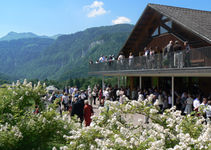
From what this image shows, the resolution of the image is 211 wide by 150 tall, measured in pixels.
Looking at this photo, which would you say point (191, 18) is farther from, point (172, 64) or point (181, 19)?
point (172, 64)

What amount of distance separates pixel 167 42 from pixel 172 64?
674 cm

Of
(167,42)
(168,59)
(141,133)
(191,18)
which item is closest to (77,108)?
(141,133)

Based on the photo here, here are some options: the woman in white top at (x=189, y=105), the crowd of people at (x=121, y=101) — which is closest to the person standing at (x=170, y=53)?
the crowd of people at (x=121, y=101)

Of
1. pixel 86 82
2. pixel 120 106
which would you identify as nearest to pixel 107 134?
pixel 120 106

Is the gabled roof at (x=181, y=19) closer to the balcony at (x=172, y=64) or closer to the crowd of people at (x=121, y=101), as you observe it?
the balcony at (x=172, y=64)

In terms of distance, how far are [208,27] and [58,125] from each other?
14.6 m

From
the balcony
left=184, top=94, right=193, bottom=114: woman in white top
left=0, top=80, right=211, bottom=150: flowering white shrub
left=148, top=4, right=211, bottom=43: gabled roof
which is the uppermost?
left=148, top=4, right=211, bottom=43: gabled roof

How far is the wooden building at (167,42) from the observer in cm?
1409

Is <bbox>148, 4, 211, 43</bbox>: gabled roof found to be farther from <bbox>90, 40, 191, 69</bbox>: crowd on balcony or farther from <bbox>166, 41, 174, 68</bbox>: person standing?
<bbox>166, 41, 174, 68</bbox>: person standing

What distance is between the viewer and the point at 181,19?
18.4 metres

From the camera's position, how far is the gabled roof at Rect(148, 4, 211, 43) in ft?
53.4

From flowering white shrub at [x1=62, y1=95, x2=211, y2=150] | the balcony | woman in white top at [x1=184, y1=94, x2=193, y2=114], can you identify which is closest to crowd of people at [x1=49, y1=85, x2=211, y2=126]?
woman in white top at [x1=184, y1=94, x2=193, y2=114]

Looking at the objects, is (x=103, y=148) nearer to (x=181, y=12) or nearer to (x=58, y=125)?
(x=58, y=125)

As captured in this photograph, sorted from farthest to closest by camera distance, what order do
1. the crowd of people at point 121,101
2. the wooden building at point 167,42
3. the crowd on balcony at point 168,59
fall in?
the crowd on balcony at point 168,59 < the wooden building at point 167,42 < the crowd of people at point 121,101
